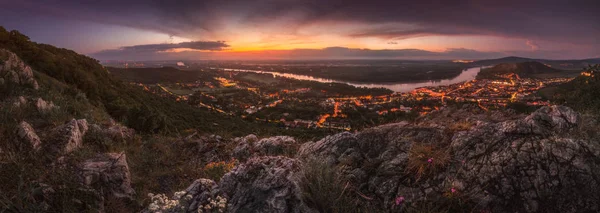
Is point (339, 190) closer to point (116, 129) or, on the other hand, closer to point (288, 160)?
point (288, 160)

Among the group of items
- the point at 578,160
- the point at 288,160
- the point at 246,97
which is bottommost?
the point at 246,97

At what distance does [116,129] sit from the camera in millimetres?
8672

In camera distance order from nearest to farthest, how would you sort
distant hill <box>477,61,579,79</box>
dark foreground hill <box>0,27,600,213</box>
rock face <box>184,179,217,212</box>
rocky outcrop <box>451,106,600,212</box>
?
rocky outcrop <box>451,106,600,212</box>
dark foreground hill <box>0,27,600,213</box>
rock face <box>184,179,217,212</box>
distant hill <box>477,61,579,79</box>

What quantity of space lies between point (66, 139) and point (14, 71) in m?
7.73

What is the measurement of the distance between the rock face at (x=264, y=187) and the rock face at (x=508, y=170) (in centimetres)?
96

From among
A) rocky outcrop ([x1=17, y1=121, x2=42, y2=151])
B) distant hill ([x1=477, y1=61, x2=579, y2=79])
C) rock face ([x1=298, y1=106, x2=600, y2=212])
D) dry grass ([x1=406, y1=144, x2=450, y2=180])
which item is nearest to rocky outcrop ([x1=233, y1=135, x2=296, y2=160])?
rock face ([x1=298, y1=106, x2=600, y2=212])

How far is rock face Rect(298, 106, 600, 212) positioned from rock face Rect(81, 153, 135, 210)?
4.33 meters

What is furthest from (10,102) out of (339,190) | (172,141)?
(339,190)

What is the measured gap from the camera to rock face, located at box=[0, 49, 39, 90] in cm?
960

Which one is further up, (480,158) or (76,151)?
(480,158)

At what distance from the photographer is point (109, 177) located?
4945 millimetres

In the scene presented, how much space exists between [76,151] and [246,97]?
92.1m

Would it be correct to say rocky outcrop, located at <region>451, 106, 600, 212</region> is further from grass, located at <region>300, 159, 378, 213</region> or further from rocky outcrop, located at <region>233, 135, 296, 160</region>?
rocky outcrop, located at <region>233, 135, 296, 160</region>

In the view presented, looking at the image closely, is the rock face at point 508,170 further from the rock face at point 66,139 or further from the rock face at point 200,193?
the rock face at point 66,139
